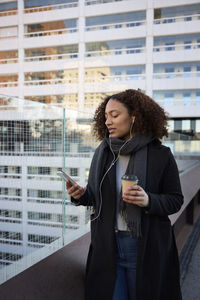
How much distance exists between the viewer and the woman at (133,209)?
4.81ft

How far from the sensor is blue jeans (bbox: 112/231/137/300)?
1515 millimetres

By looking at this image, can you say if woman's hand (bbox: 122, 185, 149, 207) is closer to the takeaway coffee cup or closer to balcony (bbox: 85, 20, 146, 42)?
the takeaway coffee cup

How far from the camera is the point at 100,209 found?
153 cm

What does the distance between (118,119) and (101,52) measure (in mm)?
27507

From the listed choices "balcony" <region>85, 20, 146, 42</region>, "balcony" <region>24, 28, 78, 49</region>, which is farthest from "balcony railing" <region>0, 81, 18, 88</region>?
"balcony" <region>85, 20, 146, 42</region>

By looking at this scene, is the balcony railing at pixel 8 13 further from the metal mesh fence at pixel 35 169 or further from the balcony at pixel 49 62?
the metal mesh fence at pixel 35 169

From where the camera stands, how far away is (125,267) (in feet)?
5.08

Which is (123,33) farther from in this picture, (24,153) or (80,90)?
(24,153)

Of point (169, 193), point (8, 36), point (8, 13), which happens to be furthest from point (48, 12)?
point (169, 193)

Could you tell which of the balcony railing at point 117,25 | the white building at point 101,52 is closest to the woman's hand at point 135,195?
the white building at point 101,52

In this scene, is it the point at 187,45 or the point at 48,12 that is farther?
the point at 48,12

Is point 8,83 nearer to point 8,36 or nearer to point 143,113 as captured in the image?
point 8,36

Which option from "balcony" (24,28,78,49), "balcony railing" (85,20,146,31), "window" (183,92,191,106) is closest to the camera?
"window" (183,92,191,106)

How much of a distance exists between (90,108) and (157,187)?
84.2 ft
